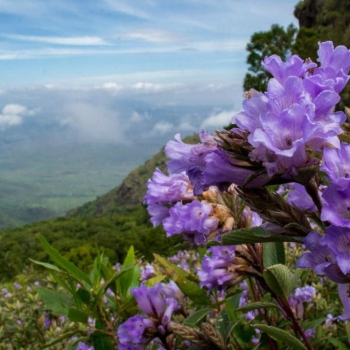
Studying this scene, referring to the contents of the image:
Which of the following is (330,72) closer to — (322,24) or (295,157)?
(295,157)

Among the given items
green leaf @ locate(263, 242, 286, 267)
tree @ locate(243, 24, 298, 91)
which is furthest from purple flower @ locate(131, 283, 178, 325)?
tree @ locate(243, 24, 298, 91)

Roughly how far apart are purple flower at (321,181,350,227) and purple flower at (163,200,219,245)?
0.55m

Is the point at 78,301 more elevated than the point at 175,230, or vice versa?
the point at 175,230

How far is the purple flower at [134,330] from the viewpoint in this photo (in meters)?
1.70

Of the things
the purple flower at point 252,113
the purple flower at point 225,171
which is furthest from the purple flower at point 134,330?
the purple flower at point 252,113

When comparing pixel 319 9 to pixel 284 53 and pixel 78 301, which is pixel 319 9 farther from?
pixel 78 301

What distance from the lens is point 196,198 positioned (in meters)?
1.52

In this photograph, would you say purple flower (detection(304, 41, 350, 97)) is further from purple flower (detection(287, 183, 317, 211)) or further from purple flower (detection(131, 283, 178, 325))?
purple flower (detection(131, 283, 178, 325))

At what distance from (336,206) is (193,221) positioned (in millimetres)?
584

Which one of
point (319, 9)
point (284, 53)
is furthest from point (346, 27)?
point (319, 9)

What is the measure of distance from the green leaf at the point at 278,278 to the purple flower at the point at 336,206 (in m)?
0.37

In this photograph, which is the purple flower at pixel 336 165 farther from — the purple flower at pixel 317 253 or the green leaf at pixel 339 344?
the green leaf at pixel 339 344

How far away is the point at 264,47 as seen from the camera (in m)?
32.3

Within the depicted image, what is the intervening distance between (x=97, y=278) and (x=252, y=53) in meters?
32.1
